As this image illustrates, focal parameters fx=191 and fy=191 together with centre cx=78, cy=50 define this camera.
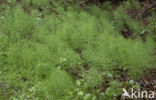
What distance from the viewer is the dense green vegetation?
2.64m

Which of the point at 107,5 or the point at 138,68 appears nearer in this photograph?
the point at 138,68

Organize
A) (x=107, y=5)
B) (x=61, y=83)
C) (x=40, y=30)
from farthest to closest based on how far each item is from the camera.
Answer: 1. (x=107, y=5)
2. (x=40, y=30)
3. (x=61, y=83)

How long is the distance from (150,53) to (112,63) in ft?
2.86

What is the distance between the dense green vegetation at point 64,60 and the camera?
8.68ft

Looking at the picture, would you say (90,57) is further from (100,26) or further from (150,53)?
(100,26)

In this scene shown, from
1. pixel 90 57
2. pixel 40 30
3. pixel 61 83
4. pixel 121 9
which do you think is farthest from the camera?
pixel 121 9

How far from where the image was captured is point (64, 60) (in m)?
3.10

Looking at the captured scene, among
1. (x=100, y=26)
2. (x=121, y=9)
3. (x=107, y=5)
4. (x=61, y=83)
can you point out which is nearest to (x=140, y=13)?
(x=121, y=9)

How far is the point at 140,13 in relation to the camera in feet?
17.1

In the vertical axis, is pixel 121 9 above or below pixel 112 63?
above

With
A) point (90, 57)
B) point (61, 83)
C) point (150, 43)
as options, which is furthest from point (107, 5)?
point (61, 83)

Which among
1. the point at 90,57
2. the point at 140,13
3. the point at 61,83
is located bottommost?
the point at 61,83

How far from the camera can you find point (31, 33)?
392 centimetres

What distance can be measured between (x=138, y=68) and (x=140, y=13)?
2.86 m
